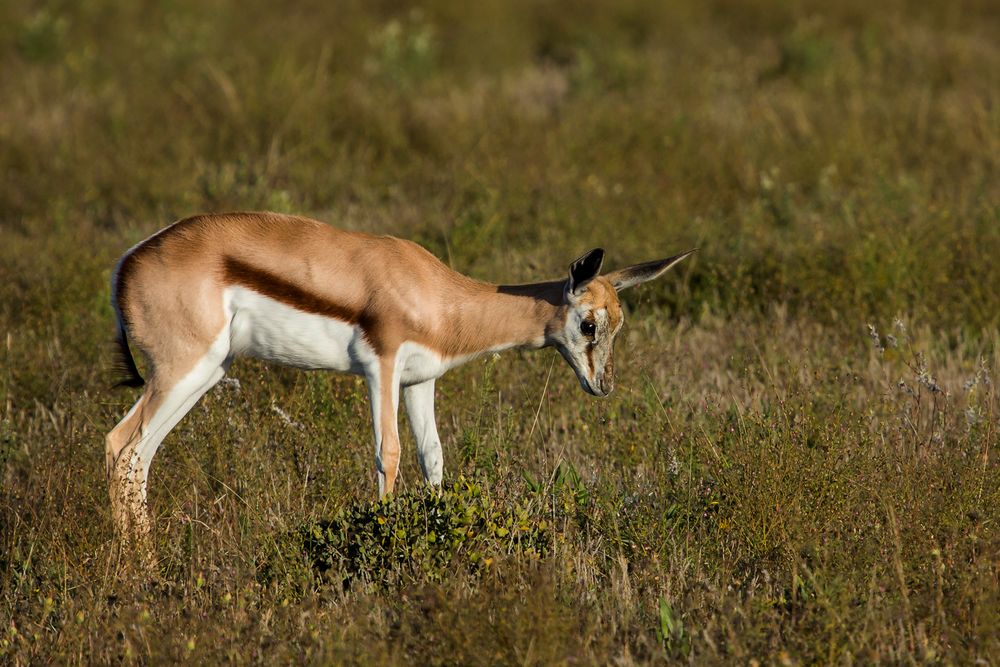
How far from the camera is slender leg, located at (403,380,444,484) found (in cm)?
580

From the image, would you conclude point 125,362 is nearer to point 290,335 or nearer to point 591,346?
point 290,335

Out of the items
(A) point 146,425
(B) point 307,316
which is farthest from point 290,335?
(A) point 146,425

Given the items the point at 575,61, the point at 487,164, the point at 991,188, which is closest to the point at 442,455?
the point at 487,164

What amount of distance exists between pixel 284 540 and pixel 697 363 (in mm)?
3157

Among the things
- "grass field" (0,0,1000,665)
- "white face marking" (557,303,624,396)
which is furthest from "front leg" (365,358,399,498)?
"white face marking" (557,303,624,396)

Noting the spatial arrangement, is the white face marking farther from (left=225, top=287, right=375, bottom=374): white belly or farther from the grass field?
(left=225, top=287, right=375, bottom=374): white belly

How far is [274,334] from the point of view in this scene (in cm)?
546

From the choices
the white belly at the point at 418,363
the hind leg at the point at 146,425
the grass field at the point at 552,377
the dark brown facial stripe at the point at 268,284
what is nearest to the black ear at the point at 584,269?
the white belly at the point at 418,363

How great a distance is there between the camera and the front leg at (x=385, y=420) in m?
5.43

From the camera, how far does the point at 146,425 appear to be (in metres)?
5.38

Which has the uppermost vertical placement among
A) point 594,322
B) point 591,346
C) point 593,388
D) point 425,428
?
point 594,322

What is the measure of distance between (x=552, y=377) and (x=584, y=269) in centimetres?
162

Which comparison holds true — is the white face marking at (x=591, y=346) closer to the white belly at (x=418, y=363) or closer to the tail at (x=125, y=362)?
the white belly at (x=418, y=363)

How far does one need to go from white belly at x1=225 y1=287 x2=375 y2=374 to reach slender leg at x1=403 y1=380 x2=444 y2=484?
1.49 feet
